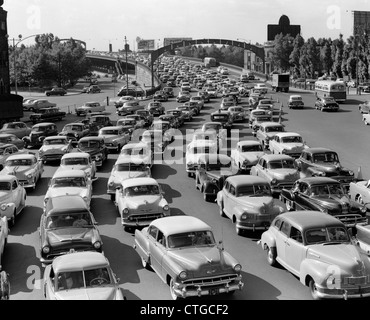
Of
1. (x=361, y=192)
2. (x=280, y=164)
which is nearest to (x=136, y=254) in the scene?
(x=280, y=164)

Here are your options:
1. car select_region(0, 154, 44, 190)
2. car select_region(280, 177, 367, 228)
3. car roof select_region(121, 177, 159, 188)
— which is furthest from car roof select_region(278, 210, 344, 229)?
car select_region(0, 154, 44, 190)

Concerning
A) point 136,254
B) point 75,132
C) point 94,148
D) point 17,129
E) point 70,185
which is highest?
point 17,129

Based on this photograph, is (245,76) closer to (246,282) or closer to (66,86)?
(66,86)

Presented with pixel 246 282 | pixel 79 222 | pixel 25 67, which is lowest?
pixel 246 282

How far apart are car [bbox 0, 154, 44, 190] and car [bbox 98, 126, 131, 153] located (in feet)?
26.6

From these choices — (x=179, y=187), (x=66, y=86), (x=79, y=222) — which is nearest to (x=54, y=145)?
(x=179, y=187)

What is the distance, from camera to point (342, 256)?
43.0 feet

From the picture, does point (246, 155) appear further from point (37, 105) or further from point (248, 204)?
point (37, 105)

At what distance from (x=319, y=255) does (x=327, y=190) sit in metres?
5.68

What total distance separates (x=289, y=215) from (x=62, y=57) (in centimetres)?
11636

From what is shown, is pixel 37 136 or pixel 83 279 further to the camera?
pixel 37 136

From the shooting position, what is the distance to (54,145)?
102 feet

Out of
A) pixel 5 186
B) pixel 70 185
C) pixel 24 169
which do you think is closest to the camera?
pixel 5 186

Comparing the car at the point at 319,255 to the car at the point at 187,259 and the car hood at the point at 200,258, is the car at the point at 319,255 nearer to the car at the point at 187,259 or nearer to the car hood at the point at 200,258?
the car at the point at 187,259
